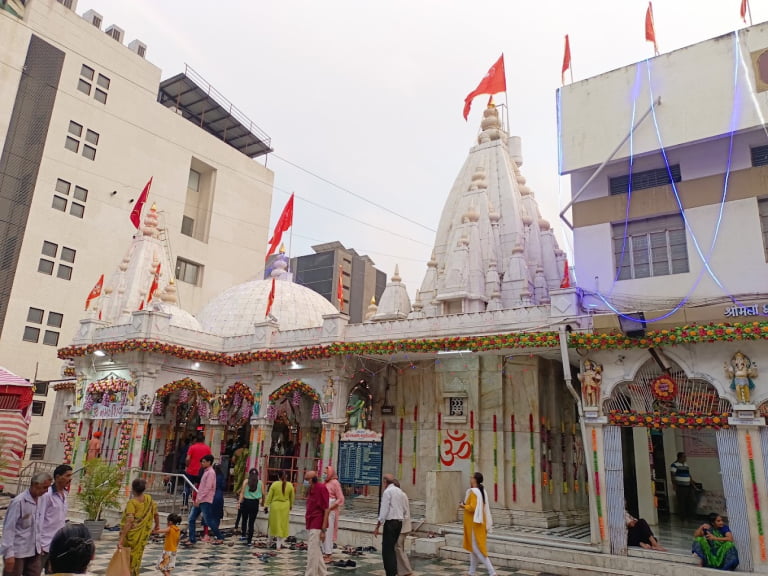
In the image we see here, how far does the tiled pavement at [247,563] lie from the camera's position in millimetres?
9719

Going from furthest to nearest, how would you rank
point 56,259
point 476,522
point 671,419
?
point 56,259 < point 671,419 < point 476,522

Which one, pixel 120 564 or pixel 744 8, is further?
pixel 744 8

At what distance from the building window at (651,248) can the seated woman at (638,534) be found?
545 centimetres

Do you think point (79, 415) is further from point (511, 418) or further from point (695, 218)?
point (695, 218)

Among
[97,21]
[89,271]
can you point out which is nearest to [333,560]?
[89,271]

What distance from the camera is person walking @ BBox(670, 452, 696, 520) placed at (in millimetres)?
16234

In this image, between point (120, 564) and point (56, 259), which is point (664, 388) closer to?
point (120, 564)

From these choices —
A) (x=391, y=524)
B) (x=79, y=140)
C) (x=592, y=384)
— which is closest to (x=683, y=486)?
(x=592, y=384)

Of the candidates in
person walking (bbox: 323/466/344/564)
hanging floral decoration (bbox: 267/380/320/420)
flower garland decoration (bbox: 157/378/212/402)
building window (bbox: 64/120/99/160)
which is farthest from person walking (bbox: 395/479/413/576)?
building window (bbox: 64/120/99/160)

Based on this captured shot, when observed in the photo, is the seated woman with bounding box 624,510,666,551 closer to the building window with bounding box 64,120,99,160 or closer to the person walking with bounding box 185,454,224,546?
the person walking with bounding box 185,454,224,546

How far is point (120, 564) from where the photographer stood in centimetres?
652

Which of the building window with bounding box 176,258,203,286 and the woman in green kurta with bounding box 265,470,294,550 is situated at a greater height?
the building window with bounding box 176,258,203,286

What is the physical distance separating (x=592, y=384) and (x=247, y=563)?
795cm

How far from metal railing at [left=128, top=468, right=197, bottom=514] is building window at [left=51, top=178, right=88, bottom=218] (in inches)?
861
